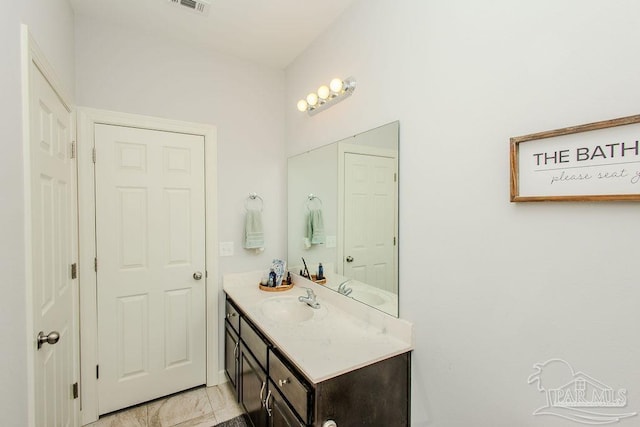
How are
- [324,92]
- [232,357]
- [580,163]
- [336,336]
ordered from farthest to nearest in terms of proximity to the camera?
1. [232,357]
2. [324,92]
3. [336,336]
4. [580,163]

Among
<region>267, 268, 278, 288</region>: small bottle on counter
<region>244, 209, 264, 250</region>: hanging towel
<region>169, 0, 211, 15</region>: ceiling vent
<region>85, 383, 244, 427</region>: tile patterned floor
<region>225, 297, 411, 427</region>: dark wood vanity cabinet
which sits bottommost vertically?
<region>85, 383, 244, 427</region>: tile patterned floor

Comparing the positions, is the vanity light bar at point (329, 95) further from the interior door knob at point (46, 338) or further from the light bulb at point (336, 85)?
the interior door knob at point (46, 338)

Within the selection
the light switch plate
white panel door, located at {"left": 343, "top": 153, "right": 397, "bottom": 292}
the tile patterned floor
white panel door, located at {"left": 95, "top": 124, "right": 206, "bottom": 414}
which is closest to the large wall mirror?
white panel door, located at {"left": 343, "top": 153, "right": 397, "bottom": 292}

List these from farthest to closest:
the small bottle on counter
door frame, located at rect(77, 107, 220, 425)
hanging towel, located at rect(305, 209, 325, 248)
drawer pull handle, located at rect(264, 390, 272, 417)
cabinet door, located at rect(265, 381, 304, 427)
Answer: the small bottle on counter, hanging towel, located at rect(305, 209, 325, 248), door frame, located at rect(77, 107, 220, 425), drawer pull handle, located at rect(264, 390, 272, 417), cabinet door, located at rect(265, 381, 304, 427)

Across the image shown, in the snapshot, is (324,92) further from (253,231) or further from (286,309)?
(286,309)

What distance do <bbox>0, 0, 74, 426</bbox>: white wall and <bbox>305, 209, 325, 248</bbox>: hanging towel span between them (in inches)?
60.6

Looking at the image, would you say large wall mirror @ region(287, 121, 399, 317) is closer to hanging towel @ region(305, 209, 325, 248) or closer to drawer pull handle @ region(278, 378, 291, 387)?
hanging towel @ region(305, 209, 325, 248)

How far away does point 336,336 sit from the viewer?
1.46m

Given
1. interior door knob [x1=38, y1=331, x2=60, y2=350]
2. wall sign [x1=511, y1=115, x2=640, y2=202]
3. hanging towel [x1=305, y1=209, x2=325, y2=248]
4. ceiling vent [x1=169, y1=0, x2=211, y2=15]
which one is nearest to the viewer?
wall sign [x1=511, y1=115, x2=640, y2=202]

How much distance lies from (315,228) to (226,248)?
74cm

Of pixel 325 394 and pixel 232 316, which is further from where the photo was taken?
pixel 232 316

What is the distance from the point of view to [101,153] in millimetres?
1923

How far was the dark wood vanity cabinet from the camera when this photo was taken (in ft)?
3.80

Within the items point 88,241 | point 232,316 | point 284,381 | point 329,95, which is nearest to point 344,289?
point 284,381
